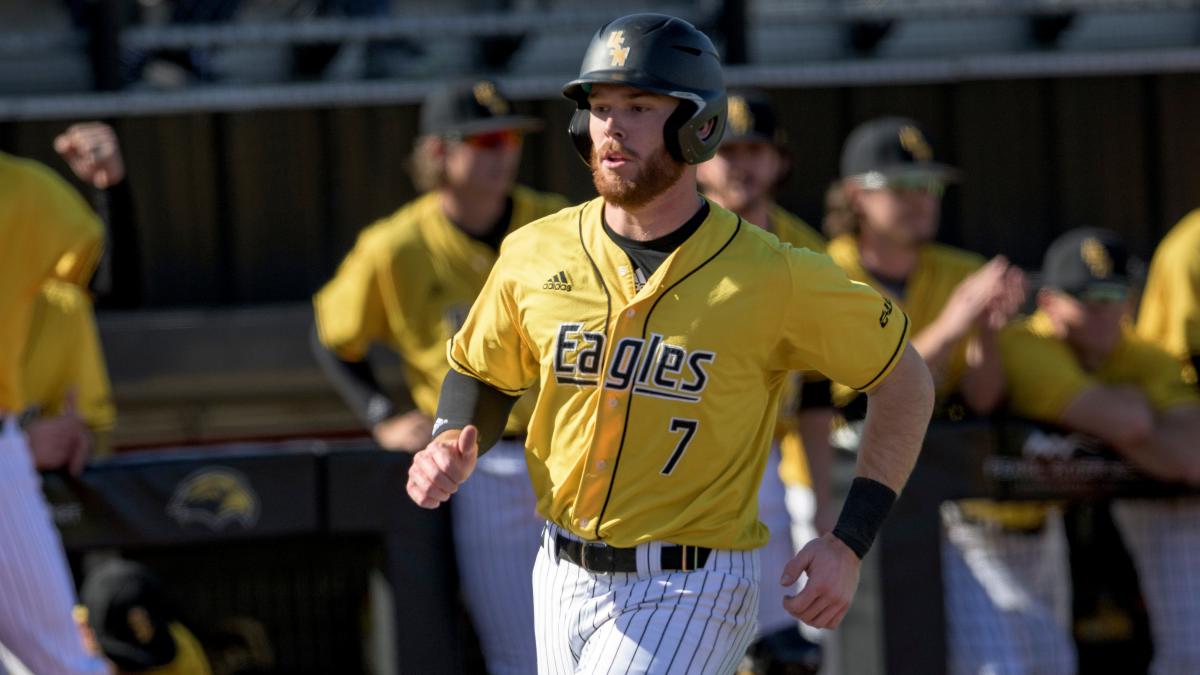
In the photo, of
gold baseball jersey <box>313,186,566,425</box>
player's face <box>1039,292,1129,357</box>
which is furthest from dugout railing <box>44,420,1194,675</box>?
player's face <box>1039,292,1129,357</box>

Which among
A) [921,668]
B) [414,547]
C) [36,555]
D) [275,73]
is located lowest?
[921,668]

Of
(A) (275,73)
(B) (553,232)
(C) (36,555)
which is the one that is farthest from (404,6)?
(B) (553,232)

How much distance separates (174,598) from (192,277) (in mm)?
1841

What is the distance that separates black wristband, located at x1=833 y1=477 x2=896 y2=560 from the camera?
344 cm

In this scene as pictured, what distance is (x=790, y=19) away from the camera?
7746 millimetres

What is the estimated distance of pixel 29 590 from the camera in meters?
4.57

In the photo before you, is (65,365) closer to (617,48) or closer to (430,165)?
(430,165)

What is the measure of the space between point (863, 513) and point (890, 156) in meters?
2.64

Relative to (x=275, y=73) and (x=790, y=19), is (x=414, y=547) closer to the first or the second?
(x=275, y=73)

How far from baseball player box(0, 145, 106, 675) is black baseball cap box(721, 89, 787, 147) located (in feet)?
6.29

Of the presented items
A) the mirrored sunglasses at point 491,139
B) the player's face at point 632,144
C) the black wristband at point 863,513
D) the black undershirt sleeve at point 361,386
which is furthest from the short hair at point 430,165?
the black wristband at point 863,513

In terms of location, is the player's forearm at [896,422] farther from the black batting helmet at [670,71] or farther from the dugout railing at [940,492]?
the dugout railing at [940,492]

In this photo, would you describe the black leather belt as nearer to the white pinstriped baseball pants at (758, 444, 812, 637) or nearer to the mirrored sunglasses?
the white pinstriped baseball pants at (758, 444, 812, 637)

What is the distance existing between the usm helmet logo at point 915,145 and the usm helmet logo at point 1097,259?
605mm
